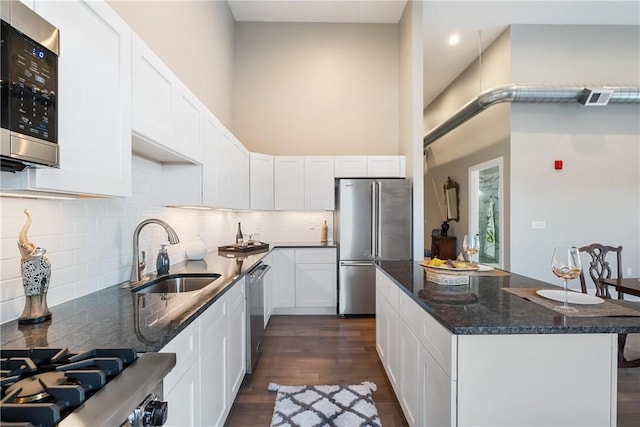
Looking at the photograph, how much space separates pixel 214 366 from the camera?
167 centimetres

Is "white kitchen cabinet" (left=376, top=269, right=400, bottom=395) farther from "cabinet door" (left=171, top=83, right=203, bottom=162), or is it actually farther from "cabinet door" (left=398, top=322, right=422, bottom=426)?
"cabinet door" (left=171, top=83, right=203, bottom=162)

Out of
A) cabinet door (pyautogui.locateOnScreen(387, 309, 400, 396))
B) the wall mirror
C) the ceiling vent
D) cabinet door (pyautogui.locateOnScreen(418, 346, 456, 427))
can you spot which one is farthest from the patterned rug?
the wall mirror

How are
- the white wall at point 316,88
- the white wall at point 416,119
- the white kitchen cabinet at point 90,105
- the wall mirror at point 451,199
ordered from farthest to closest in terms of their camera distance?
the wall mirror at point 451,199 < the white wall at point 316,88 < the white wall at point 416,119 < the white kitchen cabinet at point 90,105

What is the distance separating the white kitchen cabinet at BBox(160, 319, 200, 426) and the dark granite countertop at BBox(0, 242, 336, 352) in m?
0.07

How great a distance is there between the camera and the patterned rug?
196cm

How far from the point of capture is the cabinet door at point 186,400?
1.15 m

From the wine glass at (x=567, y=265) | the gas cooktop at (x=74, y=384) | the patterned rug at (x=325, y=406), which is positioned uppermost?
the wine glass at (x=567, y=265)

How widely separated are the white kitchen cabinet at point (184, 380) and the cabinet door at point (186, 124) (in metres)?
1.18

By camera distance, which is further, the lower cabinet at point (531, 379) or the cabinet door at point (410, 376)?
the cabinet door at point (410, 376)

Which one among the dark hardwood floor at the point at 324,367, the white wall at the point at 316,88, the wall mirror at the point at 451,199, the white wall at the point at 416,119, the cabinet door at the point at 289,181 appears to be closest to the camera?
the dark hardwood floor at the point at 324,367

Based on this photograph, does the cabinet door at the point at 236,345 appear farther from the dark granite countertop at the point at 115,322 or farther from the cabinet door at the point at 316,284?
the cabinet door at the point at 316,284

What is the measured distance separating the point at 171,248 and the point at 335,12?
4.08 meters

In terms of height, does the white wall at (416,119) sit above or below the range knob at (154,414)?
above

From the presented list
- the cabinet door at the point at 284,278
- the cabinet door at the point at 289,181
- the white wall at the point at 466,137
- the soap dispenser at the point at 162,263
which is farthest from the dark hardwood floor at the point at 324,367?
the white wall at the point at 466,137
